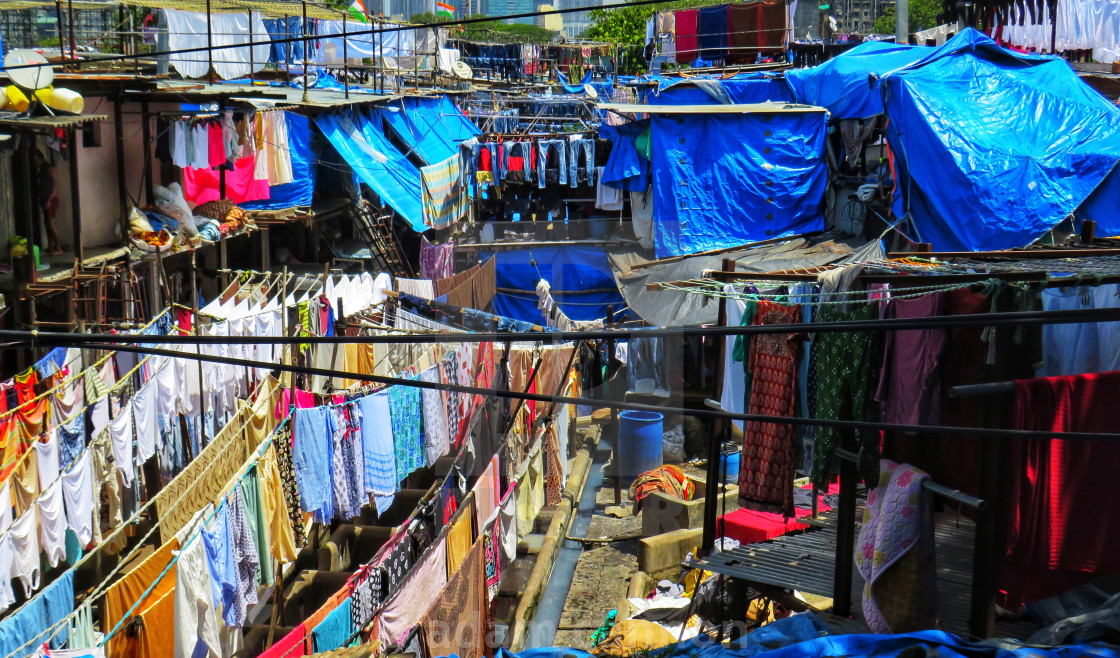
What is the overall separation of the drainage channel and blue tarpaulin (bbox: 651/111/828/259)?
4.14m

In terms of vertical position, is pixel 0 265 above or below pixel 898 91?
below

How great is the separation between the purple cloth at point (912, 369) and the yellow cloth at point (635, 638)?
3389 millimetres

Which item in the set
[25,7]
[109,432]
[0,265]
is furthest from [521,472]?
[25,7]

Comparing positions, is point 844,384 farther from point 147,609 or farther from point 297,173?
point 297,173

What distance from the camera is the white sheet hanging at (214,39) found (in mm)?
14648

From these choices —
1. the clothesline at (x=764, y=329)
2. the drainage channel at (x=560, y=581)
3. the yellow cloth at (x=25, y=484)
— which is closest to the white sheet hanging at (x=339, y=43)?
the drainage channel at (x=560, y=581)

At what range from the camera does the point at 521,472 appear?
12.2 meters

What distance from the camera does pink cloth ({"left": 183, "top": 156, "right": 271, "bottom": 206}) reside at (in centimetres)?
1534

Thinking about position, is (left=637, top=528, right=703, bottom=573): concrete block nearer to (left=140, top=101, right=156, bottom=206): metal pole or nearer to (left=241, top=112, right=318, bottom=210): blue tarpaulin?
(left=140, top=101, right=156, bottom=206): metal pole

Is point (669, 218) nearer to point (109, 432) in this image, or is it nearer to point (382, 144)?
point (382, 144)

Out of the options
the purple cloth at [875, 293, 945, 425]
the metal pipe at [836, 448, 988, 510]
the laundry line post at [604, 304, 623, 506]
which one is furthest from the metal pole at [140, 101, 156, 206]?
the metal pipe at [836, 448, 988, 510]

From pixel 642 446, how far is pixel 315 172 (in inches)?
329

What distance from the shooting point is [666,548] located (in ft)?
37.7

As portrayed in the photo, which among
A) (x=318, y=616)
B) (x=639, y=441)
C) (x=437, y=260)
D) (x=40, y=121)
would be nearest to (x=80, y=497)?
(x=318, y=616)
